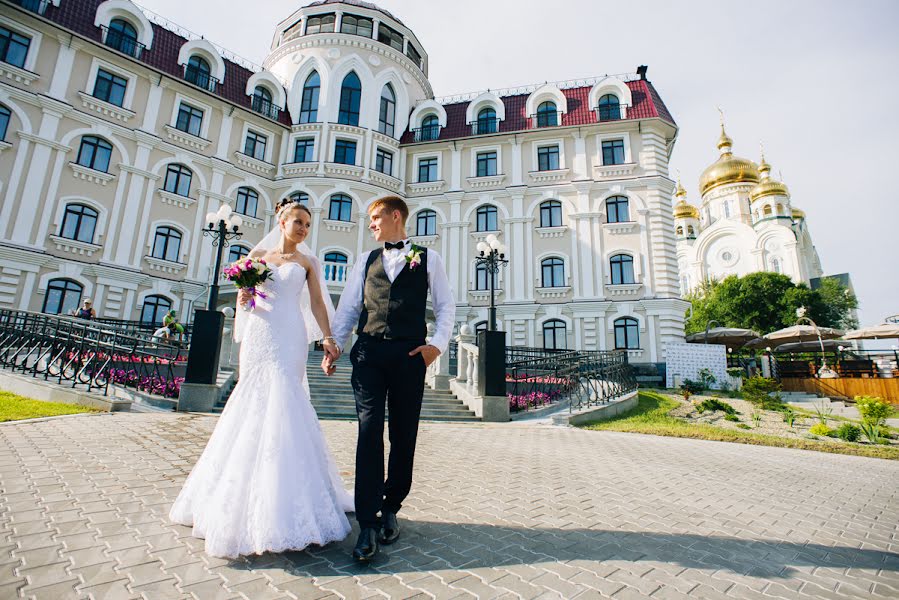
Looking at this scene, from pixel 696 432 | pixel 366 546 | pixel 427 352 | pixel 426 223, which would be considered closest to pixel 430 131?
pixel 426 223

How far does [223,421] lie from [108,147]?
860 inches

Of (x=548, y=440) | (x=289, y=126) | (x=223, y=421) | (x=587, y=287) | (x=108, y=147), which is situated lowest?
(x=548, y=440)

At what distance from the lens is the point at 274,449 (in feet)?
9.02

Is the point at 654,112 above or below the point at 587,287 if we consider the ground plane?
above

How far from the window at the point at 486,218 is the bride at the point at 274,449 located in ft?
69.0

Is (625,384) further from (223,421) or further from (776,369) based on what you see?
(223,421)

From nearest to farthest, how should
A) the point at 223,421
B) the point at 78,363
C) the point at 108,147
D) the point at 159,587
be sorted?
the point at 159,587 < the point at 223,421 < the point at 78,363 < the point at 108,147

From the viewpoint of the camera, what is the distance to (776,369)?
19.7m

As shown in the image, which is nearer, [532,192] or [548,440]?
[548,440]

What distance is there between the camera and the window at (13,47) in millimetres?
16719

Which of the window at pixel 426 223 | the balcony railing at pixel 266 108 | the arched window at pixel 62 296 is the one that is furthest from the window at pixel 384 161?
the arched window at pixel 62 296

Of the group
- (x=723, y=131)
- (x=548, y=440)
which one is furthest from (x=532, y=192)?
(x=723, y=131)

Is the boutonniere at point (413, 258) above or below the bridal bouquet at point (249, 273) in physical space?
above

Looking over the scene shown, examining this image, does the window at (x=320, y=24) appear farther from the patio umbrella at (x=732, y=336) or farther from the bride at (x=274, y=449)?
the bride at (x=274, y=449)
